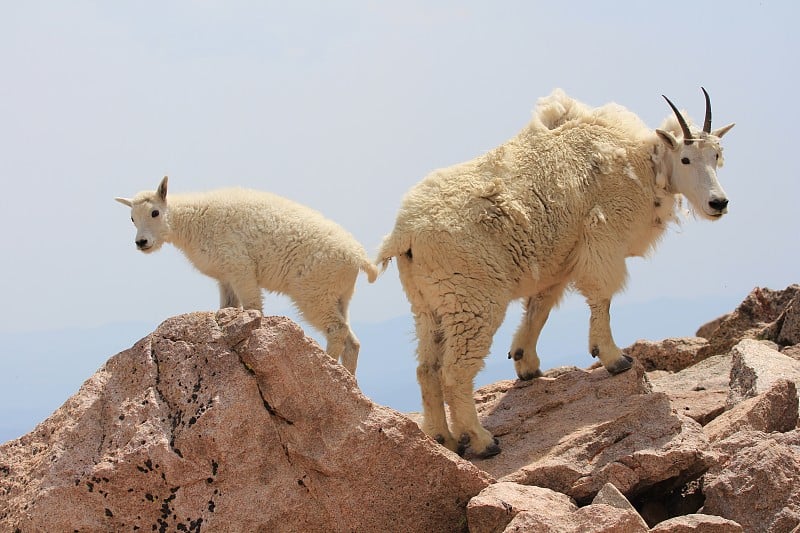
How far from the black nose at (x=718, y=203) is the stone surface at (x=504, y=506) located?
4403mm

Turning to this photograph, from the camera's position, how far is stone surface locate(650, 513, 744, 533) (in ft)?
21.6

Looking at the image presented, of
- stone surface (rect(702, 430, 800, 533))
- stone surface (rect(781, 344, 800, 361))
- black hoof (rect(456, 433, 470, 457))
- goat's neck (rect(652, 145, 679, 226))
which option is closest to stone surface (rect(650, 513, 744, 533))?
stone surface (rect(702, 430, 800, 533))

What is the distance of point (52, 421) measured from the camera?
702cm

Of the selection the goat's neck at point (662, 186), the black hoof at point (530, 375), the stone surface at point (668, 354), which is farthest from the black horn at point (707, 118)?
the stone surface at point (668, 354)

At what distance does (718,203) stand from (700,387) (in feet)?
7.76

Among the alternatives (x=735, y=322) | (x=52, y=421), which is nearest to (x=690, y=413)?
(x=735, y=322)

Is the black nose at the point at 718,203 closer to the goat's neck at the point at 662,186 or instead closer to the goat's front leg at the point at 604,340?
the goat's neck at the point at 662,186

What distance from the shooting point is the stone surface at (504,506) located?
672cm

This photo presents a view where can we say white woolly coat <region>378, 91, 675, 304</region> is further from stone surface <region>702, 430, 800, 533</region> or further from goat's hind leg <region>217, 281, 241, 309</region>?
goat's hind leg <region>217, 281, 241, 309</region>

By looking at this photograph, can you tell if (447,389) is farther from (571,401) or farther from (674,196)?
(674,196)

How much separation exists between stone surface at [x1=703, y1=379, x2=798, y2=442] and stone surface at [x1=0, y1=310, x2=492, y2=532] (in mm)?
2613

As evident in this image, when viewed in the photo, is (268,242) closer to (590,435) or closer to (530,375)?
(530,375)

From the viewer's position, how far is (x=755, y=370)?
10.3 metres

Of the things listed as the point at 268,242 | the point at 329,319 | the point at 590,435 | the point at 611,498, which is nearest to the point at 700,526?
the point at 611,498
